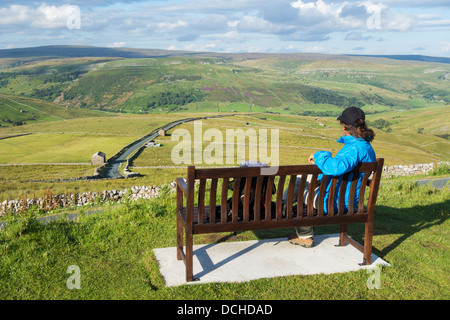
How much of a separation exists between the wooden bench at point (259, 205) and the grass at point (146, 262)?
549mm

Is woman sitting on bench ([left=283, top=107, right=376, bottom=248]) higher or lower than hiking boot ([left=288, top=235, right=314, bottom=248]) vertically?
higher

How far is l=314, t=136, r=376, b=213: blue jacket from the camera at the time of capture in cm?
488

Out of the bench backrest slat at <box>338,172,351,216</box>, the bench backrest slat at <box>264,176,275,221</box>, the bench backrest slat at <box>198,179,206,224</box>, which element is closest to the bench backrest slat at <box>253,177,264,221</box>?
the bench backrest slat at <box>264,176,275,221</box>

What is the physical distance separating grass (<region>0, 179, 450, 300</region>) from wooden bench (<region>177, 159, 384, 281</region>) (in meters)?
0.55

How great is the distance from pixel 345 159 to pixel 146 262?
3.04 metres

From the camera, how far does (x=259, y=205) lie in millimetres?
4957

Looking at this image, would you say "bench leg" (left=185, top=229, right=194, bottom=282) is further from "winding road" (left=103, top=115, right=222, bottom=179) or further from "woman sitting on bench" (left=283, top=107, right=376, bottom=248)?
"winding road" (left=103, top=115, right=222, bottom=179)

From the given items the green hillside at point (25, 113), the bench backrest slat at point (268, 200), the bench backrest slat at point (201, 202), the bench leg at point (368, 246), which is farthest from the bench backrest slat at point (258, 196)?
the green hillside at point (25, 113)

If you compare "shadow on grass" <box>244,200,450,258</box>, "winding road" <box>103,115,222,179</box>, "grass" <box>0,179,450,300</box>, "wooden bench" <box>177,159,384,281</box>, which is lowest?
"winding road" <box>103,115,222,179</box>

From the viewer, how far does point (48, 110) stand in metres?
195

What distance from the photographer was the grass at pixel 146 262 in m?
4.55
